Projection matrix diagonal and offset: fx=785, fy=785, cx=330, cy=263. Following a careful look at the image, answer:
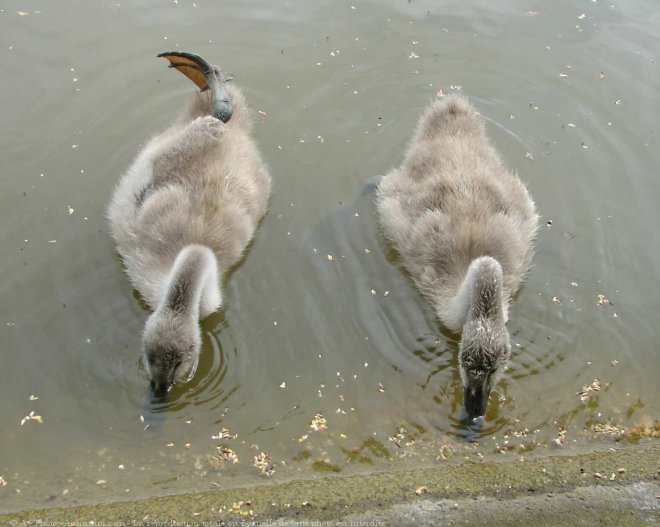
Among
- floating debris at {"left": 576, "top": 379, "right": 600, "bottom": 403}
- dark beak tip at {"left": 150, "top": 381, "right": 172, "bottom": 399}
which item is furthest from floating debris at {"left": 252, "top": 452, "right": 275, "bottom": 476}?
floating debris at {"left": 576, "top": 379, "right": 600, "bottom": 403}

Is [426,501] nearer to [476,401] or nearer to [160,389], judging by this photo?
[476,401]

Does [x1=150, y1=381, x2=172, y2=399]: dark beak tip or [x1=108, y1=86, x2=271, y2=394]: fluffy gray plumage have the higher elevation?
[x1=108, y1=86, x2=271, y2=394]: fluffy gray plumage

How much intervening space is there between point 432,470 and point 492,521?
0.60 metres

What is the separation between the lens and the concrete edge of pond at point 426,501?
4812mm

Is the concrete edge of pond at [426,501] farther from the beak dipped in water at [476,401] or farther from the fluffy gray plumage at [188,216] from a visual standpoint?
the fluffy gray plumage at [188,216]

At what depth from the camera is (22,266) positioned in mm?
6617

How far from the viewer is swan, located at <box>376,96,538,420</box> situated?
5742mm

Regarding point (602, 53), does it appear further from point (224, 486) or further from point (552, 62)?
point (224, 486)

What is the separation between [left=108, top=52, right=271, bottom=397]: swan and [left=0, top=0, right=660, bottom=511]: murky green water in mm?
273

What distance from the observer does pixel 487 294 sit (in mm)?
5848

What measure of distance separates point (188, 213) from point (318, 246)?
1.27 meters

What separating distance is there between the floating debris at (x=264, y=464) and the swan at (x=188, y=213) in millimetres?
837

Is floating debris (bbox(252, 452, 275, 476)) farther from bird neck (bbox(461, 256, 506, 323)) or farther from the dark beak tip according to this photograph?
bird neck (bbox(461, 256, 506, 323))

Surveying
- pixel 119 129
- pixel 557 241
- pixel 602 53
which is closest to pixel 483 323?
pixel 557 241
